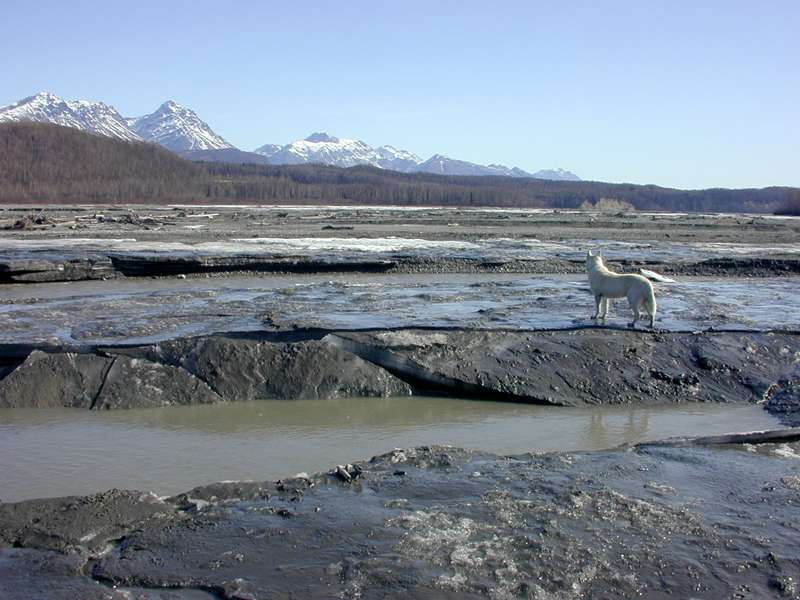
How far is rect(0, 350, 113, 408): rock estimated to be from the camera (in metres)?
9.17

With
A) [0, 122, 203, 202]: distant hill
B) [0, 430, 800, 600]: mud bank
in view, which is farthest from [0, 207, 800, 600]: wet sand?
[0, 122, 203, 202]: distant hill

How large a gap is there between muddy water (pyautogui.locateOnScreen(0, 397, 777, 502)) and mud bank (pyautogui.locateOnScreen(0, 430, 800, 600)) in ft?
2.90

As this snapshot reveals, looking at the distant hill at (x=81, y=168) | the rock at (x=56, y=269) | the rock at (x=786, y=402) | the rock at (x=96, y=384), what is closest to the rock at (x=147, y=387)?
the rock at (x=96, y=384)

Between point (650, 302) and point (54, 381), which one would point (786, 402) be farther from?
point (54, 381)

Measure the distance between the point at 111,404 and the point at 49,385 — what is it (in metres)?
0.83

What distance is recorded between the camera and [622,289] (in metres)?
11.8

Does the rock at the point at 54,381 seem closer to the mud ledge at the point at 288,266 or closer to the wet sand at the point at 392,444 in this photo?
the wet sand at the point at 392,444

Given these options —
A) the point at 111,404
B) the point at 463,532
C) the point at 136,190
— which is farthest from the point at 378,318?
the point at 136,190

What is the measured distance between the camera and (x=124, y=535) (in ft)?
17.5

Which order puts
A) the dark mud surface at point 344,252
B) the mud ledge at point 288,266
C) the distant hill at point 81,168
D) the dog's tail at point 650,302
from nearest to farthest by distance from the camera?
1. the dog's tail at point 650,302
2. the mud ledge at point 288,266
3. the dark mud surface at point 344,252
4. the distant hill at point 81,168

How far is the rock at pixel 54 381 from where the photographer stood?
9172mm

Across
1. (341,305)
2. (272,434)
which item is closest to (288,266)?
(341,305)

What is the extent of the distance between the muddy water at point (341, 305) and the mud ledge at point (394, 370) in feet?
3.68

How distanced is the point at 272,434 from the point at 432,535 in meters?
3.43
